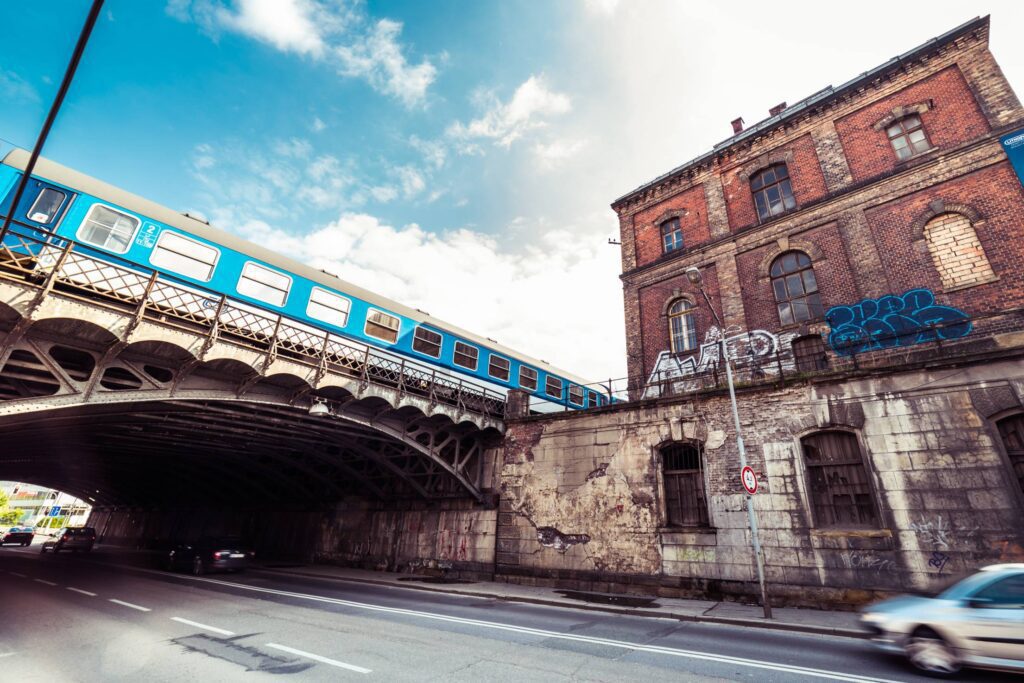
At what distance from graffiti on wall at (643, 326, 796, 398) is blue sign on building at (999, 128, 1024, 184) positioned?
297 inches

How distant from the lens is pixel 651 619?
10.2 metres

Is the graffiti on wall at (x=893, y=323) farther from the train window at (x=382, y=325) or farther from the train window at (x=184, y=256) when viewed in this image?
the train window at (x=184, y=256)

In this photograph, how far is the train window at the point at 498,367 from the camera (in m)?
20.4

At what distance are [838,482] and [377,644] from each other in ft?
40.6

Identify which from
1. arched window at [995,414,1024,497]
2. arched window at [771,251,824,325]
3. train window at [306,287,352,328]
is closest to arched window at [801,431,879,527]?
arched window at [995,414,1024,497]

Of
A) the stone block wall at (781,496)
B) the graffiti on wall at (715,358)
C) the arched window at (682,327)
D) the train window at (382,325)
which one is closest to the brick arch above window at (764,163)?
the arched window at (682,327)

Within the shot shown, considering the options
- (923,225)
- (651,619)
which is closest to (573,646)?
(651,619)

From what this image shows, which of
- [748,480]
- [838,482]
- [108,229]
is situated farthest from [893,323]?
[108,229]

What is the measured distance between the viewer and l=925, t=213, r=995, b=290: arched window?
12.8 meters

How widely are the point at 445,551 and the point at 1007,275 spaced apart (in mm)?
21770

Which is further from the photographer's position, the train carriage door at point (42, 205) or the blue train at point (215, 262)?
the blue train at point (215, 262)

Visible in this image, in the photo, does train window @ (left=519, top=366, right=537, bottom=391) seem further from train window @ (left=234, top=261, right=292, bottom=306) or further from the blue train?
train window @ (left=234, top=261, right=292, bottom=306)

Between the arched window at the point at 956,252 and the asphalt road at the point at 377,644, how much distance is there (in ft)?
38.0

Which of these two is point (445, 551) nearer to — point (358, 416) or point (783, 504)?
point (358, 416)
